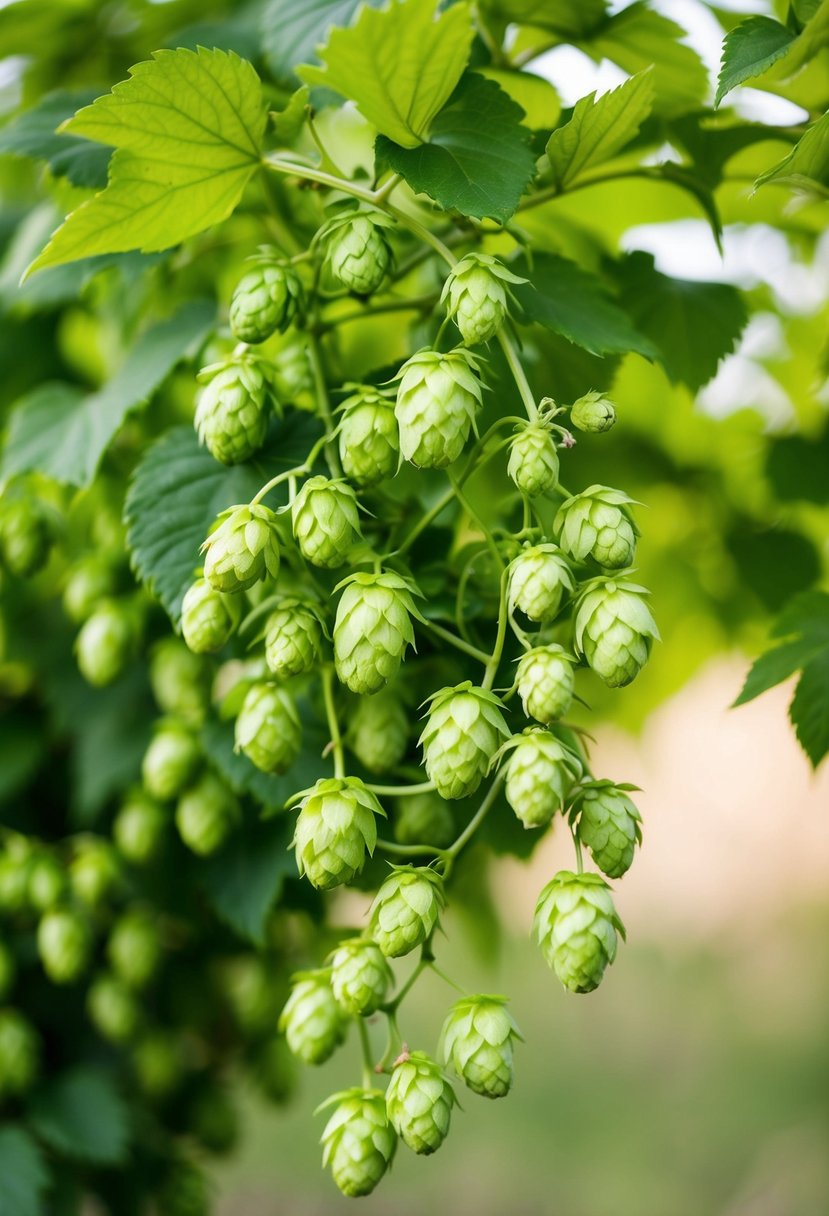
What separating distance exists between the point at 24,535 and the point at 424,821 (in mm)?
371

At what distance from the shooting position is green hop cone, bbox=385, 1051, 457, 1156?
508 mm

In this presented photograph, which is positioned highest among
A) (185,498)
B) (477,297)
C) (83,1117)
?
(477,297)

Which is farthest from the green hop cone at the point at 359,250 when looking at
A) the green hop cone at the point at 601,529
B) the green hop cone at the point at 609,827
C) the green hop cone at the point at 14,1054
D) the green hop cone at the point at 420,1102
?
the green hop cone at the point at 14,1054

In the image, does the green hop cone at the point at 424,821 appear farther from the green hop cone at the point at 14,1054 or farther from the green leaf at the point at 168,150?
the green hop cone at the point at 14,1054

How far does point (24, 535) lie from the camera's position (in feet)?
2.60

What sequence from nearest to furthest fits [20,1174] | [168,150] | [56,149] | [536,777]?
1. [536,777]
2. [168,150]
3. [56,149]
4. [20,1174]

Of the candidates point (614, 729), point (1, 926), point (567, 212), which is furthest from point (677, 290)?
point (1, 926)

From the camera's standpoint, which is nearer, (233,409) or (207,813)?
(233,409)

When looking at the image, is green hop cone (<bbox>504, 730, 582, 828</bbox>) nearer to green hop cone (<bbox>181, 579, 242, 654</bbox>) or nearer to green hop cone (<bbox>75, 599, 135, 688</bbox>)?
green hop cone (<bbox>181, 579, 242, 654</bbox>)

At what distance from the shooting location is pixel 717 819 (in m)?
3.65

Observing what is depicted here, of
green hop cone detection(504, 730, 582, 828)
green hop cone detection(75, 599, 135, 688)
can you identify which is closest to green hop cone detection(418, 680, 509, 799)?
green hop cone detection(504, 730, 582, 828)

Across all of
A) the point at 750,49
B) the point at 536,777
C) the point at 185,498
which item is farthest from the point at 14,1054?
the point at 750,49

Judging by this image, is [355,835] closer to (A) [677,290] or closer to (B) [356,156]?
(A) [677,290]

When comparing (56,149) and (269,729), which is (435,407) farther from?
(56,149)
